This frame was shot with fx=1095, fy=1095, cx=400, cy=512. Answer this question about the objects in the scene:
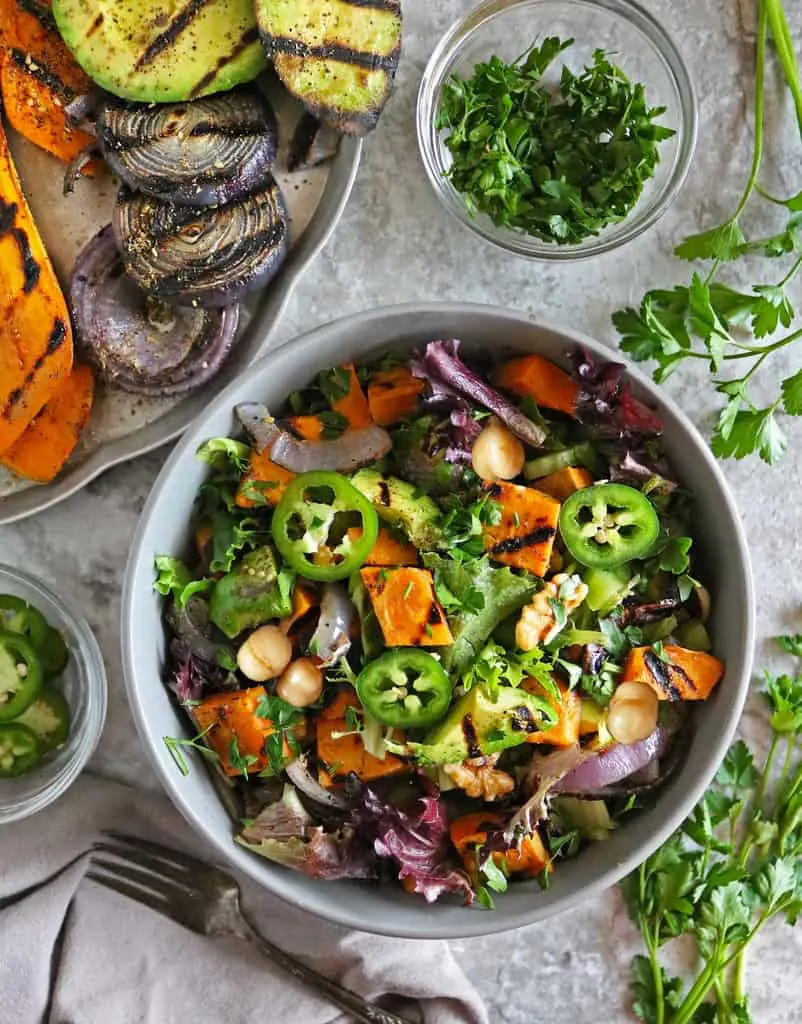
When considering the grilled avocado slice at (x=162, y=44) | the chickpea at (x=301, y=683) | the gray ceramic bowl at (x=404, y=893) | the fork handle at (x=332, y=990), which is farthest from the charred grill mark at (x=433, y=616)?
the grilled avocado slice at (x=162, y=44)

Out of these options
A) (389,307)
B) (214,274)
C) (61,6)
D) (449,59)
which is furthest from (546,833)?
(61,6)

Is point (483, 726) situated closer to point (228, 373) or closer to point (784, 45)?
point (228, 373)

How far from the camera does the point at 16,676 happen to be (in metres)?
2.22

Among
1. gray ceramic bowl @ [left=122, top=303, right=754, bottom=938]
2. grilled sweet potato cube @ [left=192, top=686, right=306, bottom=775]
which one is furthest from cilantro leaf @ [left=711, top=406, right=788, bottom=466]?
grilled sweet potato cube @ [left=192, top=686, right=306, bottom=775]

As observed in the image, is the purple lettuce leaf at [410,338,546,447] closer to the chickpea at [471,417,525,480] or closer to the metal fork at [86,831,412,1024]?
the chickpea at [471,417,525,480]

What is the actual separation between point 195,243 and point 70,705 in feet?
3.35

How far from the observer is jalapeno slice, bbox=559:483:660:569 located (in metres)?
1.87

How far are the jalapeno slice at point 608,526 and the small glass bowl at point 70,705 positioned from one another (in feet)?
3.42

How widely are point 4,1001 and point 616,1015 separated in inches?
51.1

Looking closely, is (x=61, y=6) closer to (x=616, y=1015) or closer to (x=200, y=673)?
(x=200, y=673)

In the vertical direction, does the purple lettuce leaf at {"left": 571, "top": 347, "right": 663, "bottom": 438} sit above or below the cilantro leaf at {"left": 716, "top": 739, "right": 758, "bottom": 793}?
above

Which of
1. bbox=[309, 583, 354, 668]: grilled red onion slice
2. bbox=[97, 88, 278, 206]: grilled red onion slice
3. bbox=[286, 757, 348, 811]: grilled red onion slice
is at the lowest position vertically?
bbox=[286, 757, 348, 811]: grilled red onion slice

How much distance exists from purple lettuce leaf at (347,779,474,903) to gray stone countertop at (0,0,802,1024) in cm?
52

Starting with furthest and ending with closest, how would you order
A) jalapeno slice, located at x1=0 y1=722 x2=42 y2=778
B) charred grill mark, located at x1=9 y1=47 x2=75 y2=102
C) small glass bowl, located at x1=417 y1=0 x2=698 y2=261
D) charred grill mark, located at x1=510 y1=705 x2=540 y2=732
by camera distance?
jalapeno slice, located at x1=0 y1=722 x2=42 y2=778 → small glass bowl, located at x1=417 y1=0 x2=698 y2=261 → charred grill mark, located at x1=9 y1=47 x2=75 y2=102 → charred grill mark, located at x1=510 y1=705 x2=540 y2=732
